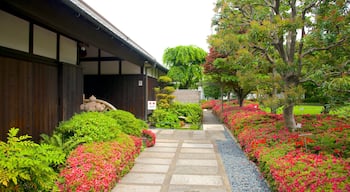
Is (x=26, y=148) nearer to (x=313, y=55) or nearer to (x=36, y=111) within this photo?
(x=36, y=111)

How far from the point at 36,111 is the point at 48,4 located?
207cm

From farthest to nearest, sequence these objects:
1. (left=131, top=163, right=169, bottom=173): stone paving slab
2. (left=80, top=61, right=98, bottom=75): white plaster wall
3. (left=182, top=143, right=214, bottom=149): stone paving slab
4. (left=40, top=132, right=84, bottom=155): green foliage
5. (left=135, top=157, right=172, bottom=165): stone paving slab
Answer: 1. (left=80, top=61, right=98, bottom=75): white plaster wall
2. (left=182, top=143, right=214, bottom=149): stone paving slab
3. (left=135, top=157, right=172, bottom=165): stone paving slab
4. (left=131, top=163, right=169, bottom=173): stone paving slab
5. (left=40, top=132, right=84, bottom=155): green foliage

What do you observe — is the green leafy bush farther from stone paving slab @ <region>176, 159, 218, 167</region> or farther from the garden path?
stone paving slab @ <region>176, 159, 218, 167</region>

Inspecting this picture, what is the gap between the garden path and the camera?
13.2 feet

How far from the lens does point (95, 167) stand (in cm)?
355

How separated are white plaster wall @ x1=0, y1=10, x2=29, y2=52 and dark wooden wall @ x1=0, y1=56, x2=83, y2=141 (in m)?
0.24

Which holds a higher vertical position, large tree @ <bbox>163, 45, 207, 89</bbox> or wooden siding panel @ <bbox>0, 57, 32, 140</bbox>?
large tree @ <bbox>163, 45, 207, 89</bbox>

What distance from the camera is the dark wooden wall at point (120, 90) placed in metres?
10.9

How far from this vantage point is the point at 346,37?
4754 millimetres

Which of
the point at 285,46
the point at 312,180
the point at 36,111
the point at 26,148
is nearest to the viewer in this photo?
the point at 26,148

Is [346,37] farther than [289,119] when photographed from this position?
No

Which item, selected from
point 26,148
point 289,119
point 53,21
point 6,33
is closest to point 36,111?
point 6,33

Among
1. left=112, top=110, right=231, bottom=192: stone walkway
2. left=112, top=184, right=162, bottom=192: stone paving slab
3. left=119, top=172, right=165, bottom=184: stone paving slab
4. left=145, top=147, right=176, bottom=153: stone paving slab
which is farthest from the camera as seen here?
Answer: left=145, top=147, right=176, bottom=153: stone paving slab

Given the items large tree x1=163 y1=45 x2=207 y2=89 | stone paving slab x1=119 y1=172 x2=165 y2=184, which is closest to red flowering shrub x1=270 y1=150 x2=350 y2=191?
stone paving slab x1=119 y1=172 x2=165 y2=184
